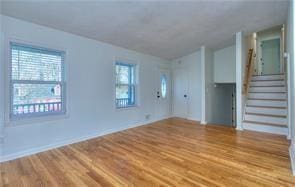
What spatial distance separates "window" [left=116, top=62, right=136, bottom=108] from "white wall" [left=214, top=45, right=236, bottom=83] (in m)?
3.16

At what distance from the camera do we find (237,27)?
440cm

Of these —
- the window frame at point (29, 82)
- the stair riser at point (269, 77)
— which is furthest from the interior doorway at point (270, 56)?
the window frame at point (29, 82)

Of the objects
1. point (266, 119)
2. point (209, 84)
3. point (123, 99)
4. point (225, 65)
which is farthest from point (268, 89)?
point (123, 99)

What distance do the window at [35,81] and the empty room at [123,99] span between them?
2 centimetres

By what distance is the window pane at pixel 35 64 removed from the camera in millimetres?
2863

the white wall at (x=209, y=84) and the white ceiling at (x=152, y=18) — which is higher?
the white ceiling at (x=152, y=18)

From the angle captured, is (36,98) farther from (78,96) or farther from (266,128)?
(266,128)

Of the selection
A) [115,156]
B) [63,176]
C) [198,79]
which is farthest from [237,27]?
[63,176]

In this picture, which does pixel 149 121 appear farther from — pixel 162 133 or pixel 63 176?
pixel 63 176

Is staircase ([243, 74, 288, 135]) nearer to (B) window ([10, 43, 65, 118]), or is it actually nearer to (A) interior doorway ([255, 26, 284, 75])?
(A) interior doorway ([255, 26, 284, 75])

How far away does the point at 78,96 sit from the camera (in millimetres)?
3695

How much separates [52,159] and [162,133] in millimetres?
2531

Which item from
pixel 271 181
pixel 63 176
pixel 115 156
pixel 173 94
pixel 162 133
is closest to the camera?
pixel 271 181

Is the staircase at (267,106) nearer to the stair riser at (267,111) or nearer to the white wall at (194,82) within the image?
the stair riser at (267,111)
